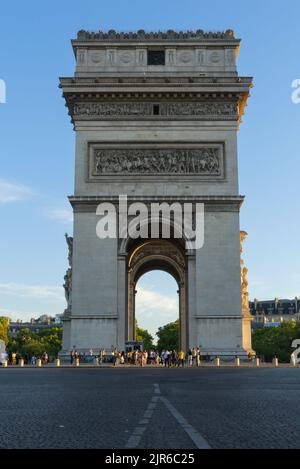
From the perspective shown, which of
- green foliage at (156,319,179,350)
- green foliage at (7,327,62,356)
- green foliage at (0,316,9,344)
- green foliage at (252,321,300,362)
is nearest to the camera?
green foliage at (252,321,300,362)

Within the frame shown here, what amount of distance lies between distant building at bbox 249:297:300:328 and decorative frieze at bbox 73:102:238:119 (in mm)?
114458

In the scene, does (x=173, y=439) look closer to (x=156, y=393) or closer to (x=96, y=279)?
(x=156, y=393)

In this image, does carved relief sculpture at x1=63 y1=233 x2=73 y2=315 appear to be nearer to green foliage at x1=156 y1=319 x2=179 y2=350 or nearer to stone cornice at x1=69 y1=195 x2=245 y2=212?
stone cornice at x1=69 y1=195 x2=245 y2=212

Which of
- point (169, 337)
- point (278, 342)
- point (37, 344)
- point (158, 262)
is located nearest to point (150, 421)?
point (158, 262)

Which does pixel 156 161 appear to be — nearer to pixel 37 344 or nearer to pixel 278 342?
pixel 278 342

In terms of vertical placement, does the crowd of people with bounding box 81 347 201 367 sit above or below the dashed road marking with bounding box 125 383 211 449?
above

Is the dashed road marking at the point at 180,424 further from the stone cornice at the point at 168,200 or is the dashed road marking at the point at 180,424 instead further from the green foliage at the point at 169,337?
the green foliage at the point at 169,337

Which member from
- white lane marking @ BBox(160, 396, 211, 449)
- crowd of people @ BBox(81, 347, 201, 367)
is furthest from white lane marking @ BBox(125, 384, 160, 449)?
crowd of people @ BBox(81, 347, 201, 367)

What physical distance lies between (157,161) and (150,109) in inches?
127

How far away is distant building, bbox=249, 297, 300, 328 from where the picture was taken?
489 ft

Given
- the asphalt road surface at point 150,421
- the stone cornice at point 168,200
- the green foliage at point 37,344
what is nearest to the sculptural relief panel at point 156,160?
the stone cornice at point 168,200

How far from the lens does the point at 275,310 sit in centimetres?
15162

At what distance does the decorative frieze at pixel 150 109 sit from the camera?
122 feet
